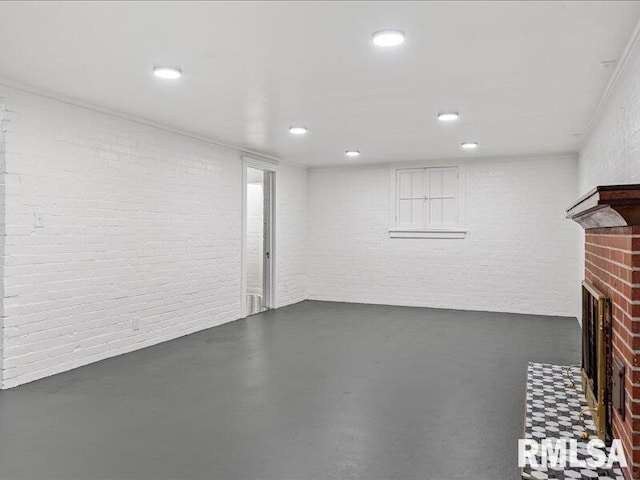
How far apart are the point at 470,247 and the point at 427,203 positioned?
3.47 ft

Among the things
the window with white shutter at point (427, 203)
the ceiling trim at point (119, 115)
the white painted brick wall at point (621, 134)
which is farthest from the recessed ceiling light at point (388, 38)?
the window with white shutter at point (427, 203)

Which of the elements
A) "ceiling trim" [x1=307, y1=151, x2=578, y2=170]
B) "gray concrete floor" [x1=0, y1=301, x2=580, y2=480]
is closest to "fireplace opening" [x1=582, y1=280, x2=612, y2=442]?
"gray concrete floor" [x1=0, y1=301, x2=580, y2=480]

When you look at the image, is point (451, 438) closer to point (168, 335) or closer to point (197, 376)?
point (197, 376)

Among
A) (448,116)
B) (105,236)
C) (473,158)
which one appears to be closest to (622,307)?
(448,116)

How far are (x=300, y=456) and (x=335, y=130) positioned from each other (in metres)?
4.02

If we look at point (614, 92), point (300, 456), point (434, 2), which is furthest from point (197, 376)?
point (614, 92)

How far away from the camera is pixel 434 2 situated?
2504 millimetres

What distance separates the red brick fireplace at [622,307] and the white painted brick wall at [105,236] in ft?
13.9

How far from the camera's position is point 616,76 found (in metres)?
3.64

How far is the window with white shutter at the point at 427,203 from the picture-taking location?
26.9ft

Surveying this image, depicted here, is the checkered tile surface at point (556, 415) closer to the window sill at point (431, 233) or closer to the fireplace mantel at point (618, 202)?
the fireplace mantel at point (618, 202)

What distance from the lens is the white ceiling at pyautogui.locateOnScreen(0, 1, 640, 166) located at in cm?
266

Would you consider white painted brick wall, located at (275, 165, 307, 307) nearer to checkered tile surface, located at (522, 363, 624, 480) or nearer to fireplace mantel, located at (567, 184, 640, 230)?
checkered tile surface, located at (522, 363, 624, 480)

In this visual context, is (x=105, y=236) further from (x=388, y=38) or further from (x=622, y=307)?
(x=622, y=307)
